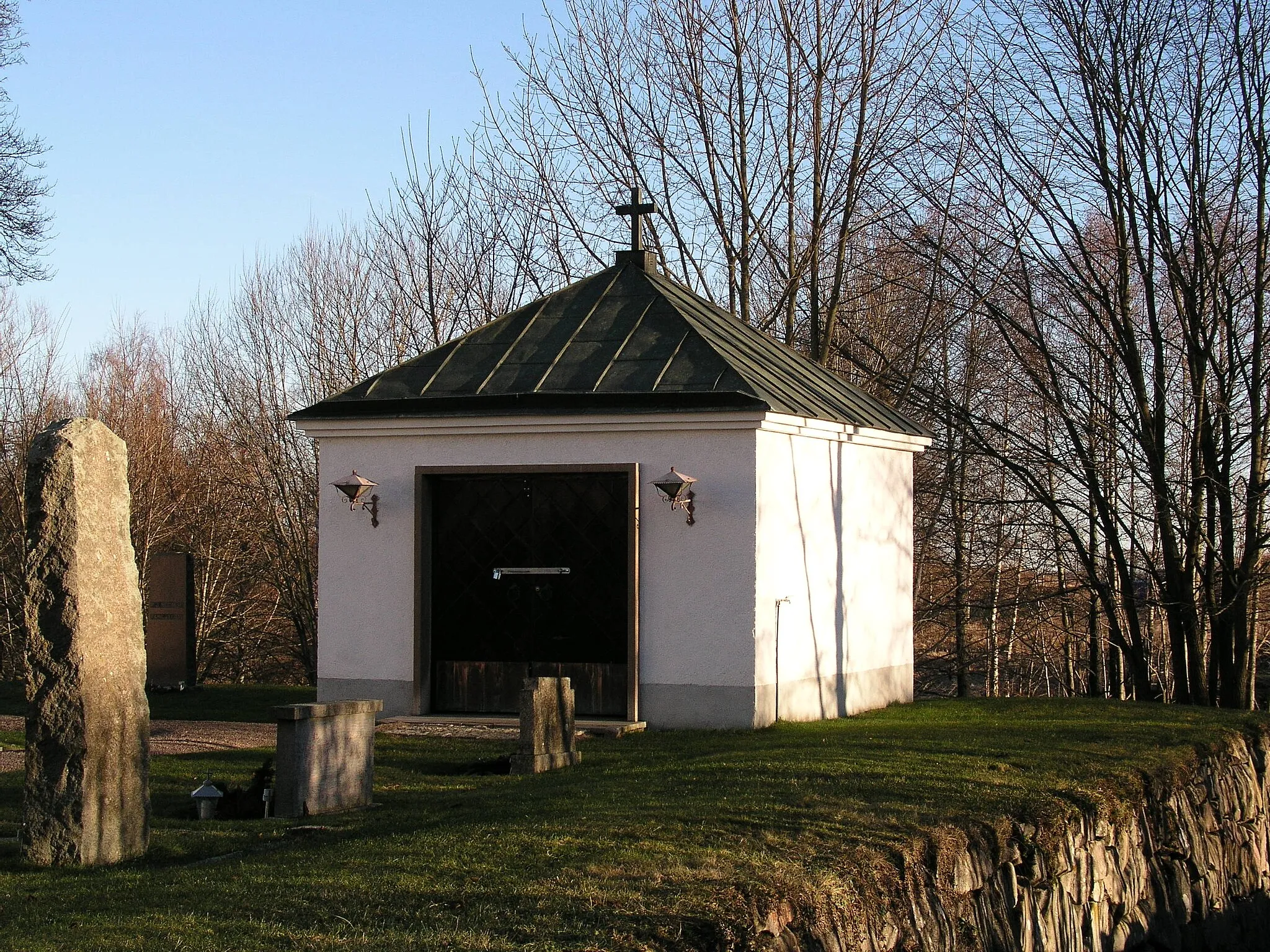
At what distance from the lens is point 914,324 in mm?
28016

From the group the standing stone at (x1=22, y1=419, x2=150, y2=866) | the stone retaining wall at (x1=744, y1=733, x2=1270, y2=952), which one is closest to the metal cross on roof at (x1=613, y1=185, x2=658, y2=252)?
the stone retaining wall at (x1=744, y1=733, x2=1270, y2=952)

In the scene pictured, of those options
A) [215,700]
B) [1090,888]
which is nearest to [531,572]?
[1090,888]

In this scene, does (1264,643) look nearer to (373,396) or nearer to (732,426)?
(732,426)

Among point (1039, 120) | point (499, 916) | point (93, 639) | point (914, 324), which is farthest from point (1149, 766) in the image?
point (914, 324)

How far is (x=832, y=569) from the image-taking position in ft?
50.1

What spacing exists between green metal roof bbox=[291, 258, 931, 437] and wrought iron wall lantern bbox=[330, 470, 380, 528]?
25.2 inches

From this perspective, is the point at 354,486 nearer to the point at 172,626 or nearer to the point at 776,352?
the point at 776,352

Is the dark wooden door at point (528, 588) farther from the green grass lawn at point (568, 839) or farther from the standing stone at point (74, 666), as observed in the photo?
the standing stone at point (74, 666)

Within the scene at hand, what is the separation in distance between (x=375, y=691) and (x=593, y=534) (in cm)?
266

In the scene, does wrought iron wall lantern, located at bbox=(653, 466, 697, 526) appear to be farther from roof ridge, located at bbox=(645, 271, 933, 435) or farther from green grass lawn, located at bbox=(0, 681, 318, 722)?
green grass lawn, located at bbox=(0, 681, 318, 722)

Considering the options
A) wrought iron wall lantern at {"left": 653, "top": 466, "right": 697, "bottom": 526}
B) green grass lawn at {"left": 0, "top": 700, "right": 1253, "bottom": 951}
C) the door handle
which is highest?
wrought iron wall lantern at {"left": 653, "top": 466, "right": 697, "bottom": 526}

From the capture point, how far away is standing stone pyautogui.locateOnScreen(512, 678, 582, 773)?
36.9ft

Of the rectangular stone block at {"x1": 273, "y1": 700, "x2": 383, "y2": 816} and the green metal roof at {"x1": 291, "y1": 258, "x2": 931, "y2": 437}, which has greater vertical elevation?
the green metal roof at {"x1": 291, "y1": 258, "x2": 931, "y2": 437}

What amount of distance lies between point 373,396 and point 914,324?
15.5m
